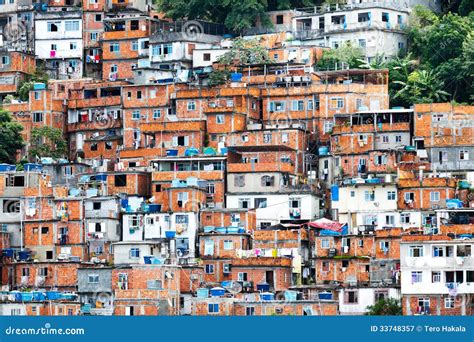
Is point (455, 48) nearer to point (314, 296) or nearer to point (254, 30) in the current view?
point (254, 30)

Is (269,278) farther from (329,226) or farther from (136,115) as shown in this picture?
(136,115)

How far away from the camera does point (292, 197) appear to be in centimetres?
6188

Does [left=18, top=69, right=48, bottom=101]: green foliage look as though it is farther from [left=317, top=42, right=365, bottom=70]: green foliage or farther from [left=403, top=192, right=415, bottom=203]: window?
[left=403, top=192, right=415, bottom=203]: window

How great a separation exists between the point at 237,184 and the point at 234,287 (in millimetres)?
7820

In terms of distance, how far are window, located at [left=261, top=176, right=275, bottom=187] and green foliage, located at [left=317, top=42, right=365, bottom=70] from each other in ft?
34.2

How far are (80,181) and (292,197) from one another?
31.5 ft

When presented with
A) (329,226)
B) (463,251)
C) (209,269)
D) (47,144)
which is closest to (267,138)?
(329,226)

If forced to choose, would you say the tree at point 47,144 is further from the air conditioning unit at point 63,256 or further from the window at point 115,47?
the air conditioning unit at point 63,256

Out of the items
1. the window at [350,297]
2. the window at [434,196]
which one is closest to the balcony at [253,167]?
the window at [434,196]

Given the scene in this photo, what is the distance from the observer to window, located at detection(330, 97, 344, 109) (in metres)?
67.2

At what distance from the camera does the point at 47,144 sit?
69.8 metres

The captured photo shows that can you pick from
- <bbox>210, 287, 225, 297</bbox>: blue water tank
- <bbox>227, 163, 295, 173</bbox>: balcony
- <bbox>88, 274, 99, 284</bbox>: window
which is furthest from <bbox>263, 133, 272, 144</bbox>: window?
<bbox>210, 287, 225, 297</bbox>: blue water tank

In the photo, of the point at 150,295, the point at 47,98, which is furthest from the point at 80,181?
the point at 150,295

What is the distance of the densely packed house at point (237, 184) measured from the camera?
5478 centimetres
